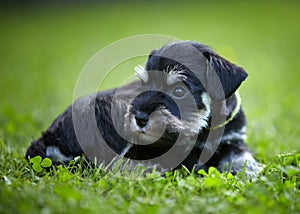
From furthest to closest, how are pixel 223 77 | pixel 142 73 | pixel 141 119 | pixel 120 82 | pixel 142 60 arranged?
pixel 142 60
pixel 120 82
pixel 142 73
pixel 223 77
pixel 141 119

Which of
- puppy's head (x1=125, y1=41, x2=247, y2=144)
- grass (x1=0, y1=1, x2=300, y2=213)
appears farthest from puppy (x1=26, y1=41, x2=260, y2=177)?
grass (x1=0, y1=1, x2=300, y2=213)

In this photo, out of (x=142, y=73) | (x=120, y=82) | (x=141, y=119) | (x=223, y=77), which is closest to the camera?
(x=141, y=119)

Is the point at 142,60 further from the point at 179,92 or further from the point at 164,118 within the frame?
the point at 164,118

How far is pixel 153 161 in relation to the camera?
12.6 feet

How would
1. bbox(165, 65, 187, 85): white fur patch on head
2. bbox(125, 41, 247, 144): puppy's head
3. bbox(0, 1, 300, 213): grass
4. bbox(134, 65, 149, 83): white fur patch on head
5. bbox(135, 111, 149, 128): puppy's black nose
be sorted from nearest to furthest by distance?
bbox(0, 1, 300, 213): grass → bbox(135, 111, 149, 128): puppy's black nose → bbox(125, 41, 247, 144): puppy's head → bbox(165, 65, 187, 85): white fur patch on head → bbox(134, 65, 149, 83): white fur patch on head

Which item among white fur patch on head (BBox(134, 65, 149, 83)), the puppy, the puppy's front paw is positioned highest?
white fur patch on head (BBox(134, 65, 149, 83))

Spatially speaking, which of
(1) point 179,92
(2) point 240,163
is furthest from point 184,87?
(2) point 240,163

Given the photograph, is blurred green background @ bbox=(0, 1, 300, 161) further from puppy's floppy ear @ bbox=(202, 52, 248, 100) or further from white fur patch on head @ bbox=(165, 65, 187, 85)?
white fur patch on head @ bbox=(165, 65, 187, 85)

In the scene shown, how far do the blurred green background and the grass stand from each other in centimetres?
3

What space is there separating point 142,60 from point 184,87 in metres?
6.56

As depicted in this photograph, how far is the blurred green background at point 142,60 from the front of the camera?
557 centimetres

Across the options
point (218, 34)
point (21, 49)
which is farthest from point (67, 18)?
point (218, 34)

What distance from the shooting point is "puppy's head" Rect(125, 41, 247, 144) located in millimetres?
3689

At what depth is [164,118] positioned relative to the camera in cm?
360
